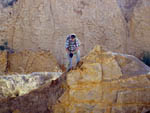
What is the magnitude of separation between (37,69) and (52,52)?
5.36 ft

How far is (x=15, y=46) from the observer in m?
14.5

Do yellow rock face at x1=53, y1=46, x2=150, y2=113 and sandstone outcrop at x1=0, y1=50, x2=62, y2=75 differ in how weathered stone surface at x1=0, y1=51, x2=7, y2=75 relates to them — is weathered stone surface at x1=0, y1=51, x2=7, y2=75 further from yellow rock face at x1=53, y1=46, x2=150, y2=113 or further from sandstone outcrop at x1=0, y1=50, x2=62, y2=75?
yellow rock face at x1=53, y1=46, x2=150, y2=113

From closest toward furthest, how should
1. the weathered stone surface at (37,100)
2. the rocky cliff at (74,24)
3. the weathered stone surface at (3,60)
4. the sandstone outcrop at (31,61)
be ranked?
the weathered stone surface at (37,100), the weathered stone surface at (3,60), the sandstone outcrop at (31,61), the rocky cliff at (74,24)

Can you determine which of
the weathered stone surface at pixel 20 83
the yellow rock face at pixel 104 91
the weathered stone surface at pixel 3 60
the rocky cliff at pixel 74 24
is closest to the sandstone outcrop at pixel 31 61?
the weathered stone surface at pixel 3 60

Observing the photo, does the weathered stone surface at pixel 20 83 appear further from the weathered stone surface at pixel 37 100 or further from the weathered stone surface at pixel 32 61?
the weathered stone surface at pixel 32 61

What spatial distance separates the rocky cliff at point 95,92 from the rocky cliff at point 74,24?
6.89 metres

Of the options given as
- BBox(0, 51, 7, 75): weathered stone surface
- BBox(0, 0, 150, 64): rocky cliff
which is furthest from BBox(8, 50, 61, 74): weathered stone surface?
BBox(0, 0, 150, 64): rocky cliff

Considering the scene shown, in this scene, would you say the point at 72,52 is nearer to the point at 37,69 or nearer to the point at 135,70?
the point at 135,70

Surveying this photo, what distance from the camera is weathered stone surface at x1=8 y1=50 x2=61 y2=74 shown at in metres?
13.2

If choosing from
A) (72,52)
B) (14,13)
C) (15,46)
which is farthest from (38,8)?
(72,52)

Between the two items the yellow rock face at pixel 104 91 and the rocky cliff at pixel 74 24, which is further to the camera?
the rocky cliff at pixel 74 24

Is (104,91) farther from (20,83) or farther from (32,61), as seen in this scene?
(32,61)

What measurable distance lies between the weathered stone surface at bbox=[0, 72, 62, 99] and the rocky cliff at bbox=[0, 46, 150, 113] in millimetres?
182

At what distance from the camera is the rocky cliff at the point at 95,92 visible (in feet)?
24.2
